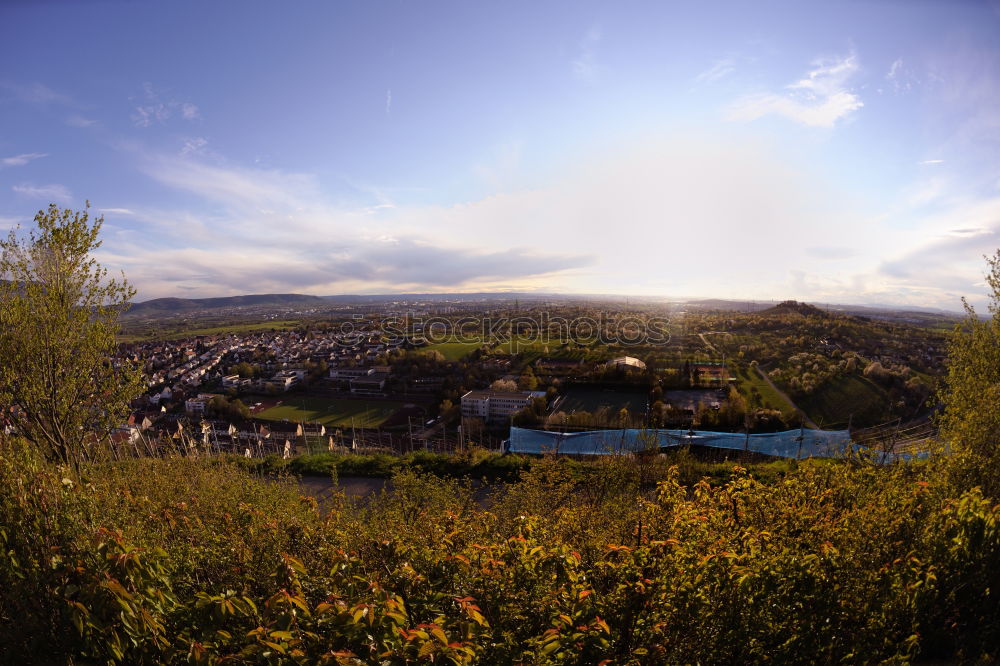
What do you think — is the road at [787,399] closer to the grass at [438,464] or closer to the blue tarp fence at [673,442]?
the blue tarp fence at [673,442]

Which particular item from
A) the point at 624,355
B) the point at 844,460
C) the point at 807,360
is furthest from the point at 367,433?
the point at 807,360

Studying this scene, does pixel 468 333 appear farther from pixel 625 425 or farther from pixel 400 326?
pixel 625 425

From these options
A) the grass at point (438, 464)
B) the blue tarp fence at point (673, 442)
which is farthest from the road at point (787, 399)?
the grass at point (438, 464)

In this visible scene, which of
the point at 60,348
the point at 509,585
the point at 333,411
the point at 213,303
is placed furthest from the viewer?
the point at 213,303

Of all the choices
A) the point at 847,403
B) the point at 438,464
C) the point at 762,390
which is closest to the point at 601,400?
the point at 762,390

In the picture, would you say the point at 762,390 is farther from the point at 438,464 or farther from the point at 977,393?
the point at 438,464

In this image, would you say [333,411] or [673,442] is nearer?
[673,442]
